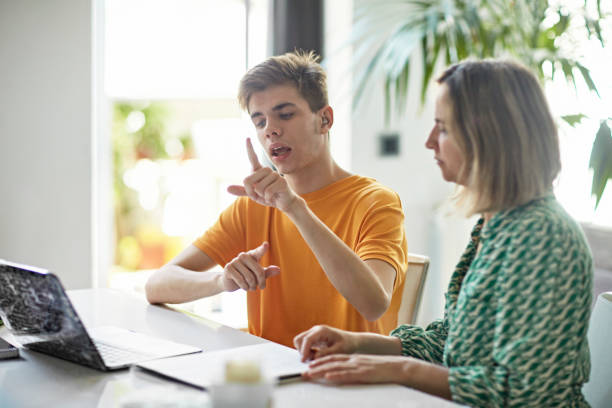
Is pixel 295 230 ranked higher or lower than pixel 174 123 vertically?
lower

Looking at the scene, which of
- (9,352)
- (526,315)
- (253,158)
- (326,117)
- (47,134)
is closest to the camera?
(526,315)

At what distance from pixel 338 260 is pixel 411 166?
210 cm

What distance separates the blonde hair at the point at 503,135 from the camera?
0.96m

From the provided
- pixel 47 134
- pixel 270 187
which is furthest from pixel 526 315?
pixel 47 134

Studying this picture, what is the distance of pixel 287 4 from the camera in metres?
3.13

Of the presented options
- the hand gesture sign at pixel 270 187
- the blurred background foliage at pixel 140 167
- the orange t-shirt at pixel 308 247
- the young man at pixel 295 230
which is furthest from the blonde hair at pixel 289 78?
the blurred background foliage at pixel 140 167

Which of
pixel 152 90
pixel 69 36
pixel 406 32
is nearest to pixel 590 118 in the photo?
pixel 406 32

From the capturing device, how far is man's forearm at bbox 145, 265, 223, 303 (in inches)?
58.4

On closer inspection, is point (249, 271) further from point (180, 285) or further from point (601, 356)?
point (601, 356)

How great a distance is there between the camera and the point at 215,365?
1.00 meters

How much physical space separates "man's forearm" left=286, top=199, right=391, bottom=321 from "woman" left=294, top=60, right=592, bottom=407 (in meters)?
0.24

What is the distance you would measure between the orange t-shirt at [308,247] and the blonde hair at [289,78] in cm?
23

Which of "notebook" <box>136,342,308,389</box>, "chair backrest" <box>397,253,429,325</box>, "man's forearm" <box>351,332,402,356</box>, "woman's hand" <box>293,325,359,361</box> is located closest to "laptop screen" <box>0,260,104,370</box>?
"notebook" <box>136,342,308,389</box>

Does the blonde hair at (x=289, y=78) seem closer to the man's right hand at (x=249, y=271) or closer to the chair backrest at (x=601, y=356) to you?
the man's right hand at (x=249, y=271)
